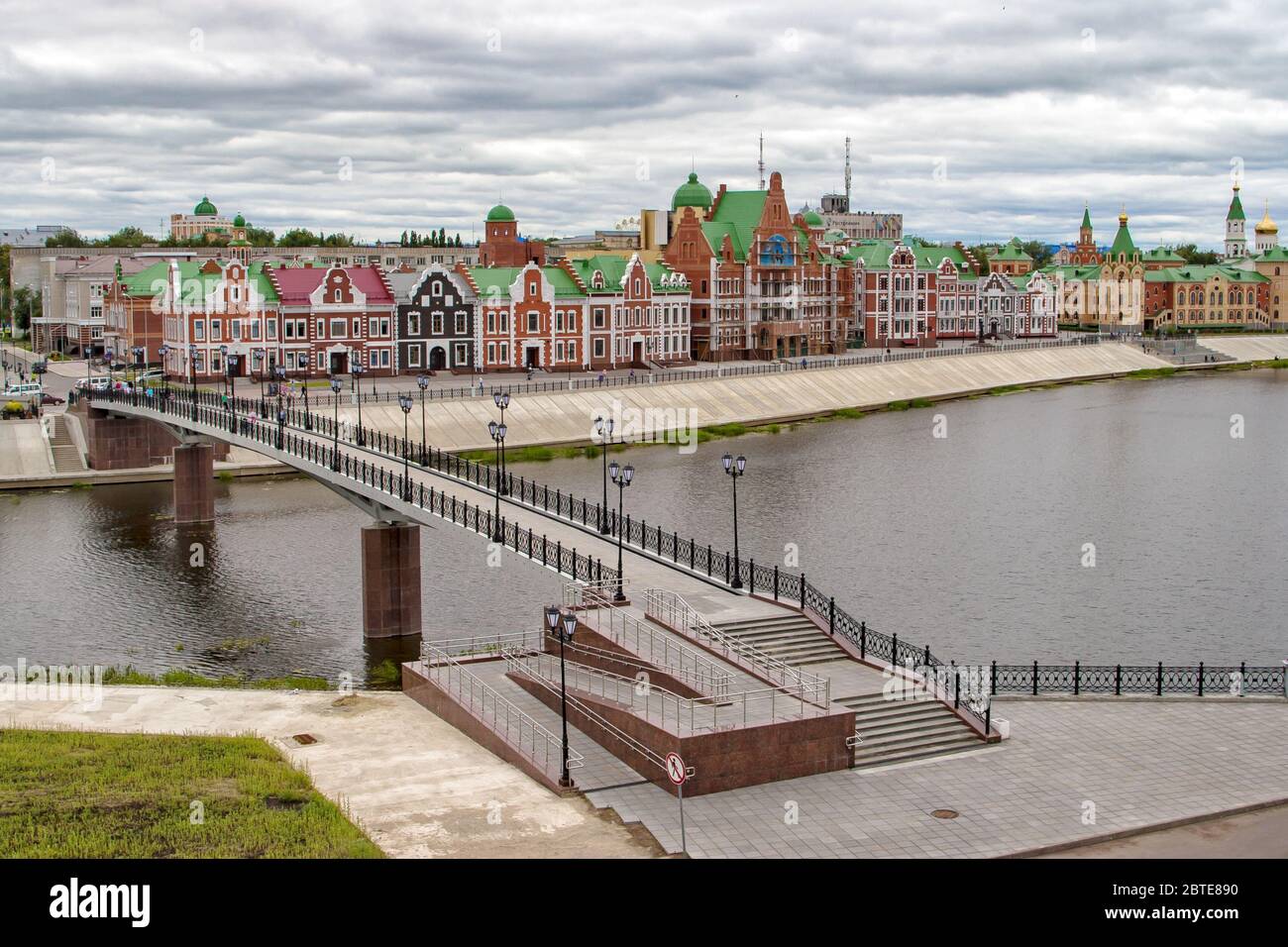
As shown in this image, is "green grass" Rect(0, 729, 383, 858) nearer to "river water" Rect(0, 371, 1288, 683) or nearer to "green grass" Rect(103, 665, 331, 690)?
"green grass" Rect(103, 665, 331, 690)

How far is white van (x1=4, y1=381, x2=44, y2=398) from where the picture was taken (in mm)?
76188

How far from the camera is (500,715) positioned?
91.8 feet

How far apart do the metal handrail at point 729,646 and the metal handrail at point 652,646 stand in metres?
0.42

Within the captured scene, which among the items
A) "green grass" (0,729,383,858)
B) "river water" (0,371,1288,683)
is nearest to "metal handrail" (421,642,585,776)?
"green grass" (0,729,383,858)

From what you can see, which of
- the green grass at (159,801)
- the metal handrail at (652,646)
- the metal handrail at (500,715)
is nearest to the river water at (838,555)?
the metal handrail at (500,715)

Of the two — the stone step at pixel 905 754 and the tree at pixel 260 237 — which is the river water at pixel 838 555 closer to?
the stone step at pixel 905 754

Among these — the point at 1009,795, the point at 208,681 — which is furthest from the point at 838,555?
the point at 1009,795

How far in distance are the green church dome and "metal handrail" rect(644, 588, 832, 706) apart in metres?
91.2

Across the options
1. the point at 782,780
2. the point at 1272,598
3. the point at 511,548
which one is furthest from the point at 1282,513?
the point at 782,780

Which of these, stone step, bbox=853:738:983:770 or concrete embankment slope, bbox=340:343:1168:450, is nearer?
stone step, bbox=853:738:983:770

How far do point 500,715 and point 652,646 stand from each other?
10.3 feet

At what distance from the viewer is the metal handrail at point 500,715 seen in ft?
83.8

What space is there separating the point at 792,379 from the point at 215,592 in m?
57.2

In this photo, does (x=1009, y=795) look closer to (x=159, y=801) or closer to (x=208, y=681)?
(x=159, y=801)
